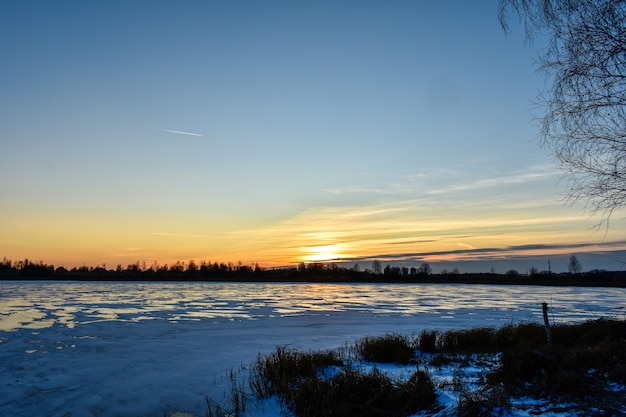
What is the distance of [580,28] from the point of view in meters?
5.86

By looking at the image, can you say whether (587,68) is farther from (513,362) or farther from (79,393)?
(79,393)

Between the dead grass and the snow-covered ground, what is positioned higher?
the dead grass

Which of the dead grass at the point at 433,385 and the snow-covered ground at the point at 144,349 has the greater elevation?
the dead grass at the point at 433,385

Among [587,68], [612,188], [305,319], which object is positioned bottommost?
[305,319]

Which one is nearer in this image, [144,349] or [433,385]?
[433,385]

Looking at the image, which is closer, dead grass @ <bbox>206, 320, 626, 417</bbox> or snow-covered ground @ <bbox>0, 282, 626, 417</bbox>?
dead grass @ <bbox>206, 320, 626, 417</bbox>

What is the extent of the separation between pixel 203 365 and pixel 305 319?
10742mm

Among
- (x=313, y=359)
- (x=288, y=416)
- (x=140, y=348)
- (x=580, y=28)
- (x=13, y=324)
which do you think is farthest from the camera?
(x=13, y=324)

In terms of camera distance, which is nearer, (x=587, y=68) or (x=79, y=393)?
(x=587, y=68)

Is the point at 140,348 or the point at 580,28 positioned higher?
the point at 580,28

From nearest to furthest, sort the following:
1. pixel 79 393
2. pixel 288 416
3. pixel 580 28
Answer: pixel 580 28 → pixel 288 416 → pixel 79 393

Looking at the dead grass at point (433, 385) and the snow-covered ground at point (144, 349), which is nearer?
the dead grass at point (433, 385)

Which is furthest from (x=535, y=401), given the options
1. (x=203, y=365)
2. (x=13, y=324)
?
(x=13, y=324)

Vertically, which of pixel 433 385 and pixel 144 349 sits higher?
pixel 433 385
